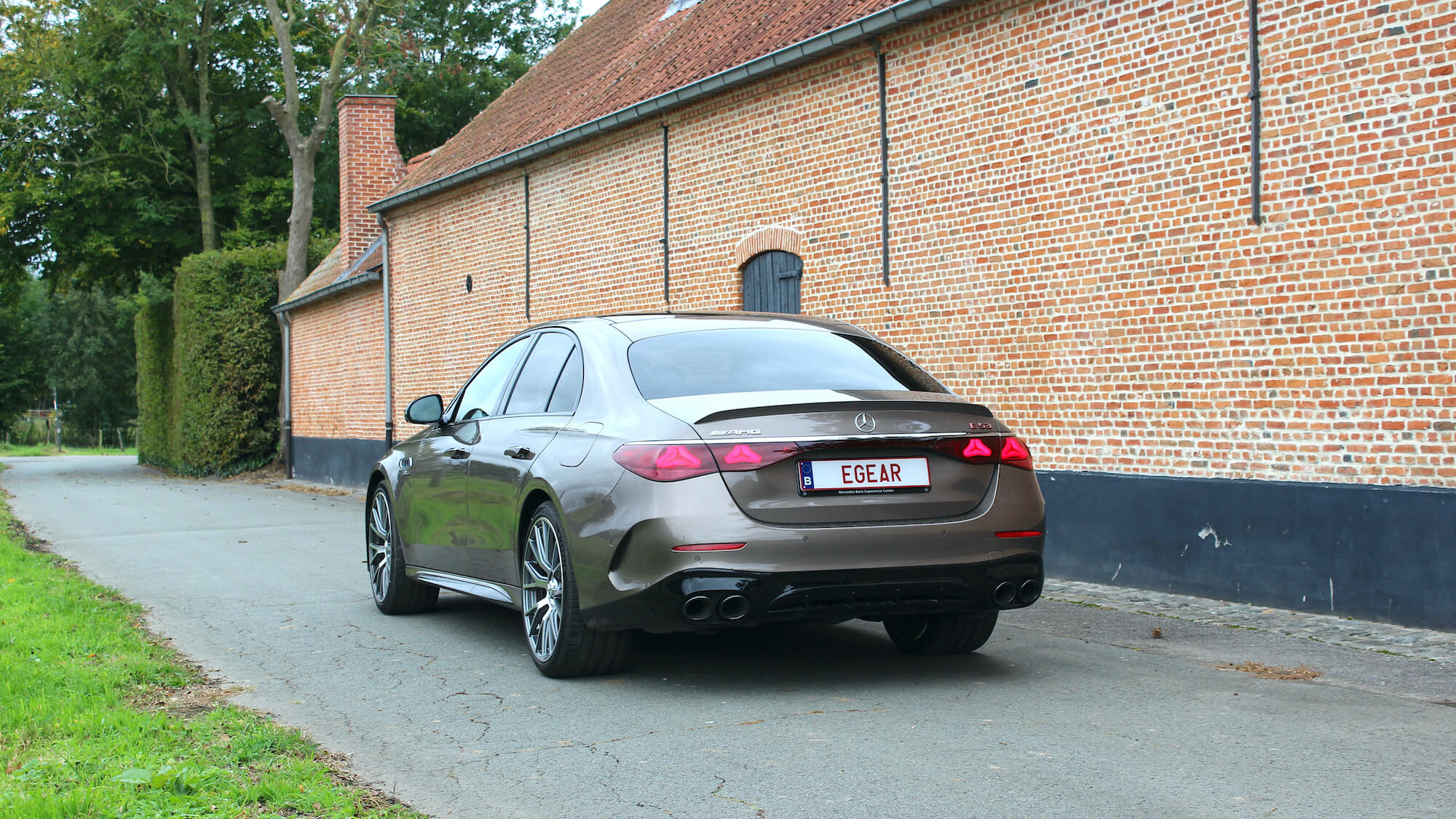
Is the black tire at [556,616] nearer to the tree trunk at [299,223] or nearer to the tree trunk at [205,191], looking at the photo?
the tree trunk at [299,223]

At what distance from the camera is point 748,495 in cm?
497

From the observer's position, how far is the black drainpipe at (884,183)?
11172mm

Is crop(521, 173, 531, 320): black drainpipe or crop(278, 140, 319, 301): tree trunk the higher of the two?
crop(278, 140, 319, 301): tree trunk

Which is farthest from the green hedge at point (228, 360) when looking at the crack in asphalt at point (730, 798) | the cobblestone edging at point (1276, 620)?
the crack in asphalt at point (730, 798)

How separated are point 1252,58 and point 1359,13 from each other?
2.37 ft

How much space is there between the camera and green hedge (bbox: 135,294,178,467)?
31.9 meters

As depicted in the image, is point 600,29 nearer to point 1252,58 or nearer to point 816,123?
point 816,123

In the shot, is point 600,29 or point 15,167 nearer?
point 600,29

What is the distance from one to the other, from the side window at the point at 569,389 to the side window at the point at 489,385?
71 cm

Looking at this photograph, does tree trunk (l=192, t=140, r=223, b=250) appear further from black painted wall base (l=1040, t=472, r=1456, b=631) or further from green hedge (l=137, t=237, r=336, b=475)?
black painted wall base (l=1040, t=472, r=1456, b=631)

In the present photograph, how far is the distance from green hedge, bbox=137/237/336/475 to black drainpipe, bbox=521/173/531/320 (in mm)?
13069

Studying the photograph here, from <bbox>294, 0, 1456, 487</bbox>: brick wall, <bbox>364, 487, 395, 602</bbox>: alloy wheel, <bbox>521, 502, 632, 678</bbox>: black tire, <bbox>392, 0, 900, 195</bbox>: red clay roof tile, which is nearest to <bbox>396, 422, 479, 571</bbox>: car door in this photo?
<bbox>364, 487, 395, 602</bbox>: alloy wheel

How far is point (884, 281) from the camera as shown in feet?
36.7

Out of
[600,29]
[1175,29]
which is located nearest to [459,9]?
[600,29]
